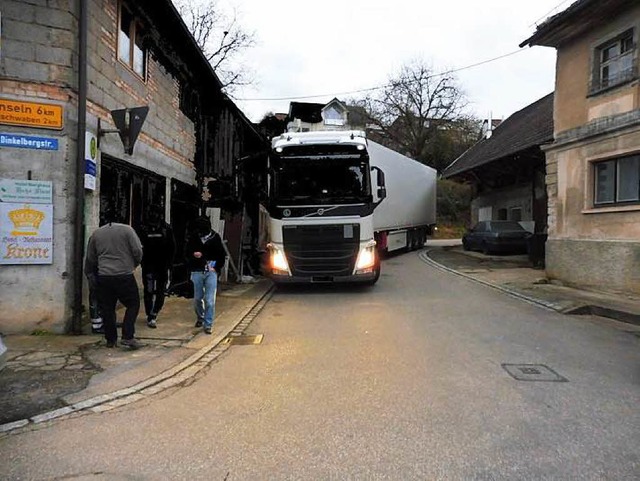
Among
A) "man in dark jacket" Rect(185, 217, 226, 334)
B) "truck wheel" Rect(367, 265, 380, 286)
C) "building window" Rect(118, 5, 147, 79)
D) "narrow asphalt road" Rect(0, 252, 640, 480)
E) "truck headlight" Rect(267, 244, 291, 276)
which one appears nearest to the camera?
"narrow asphalt road" Rect(0, 252, 640, 480)

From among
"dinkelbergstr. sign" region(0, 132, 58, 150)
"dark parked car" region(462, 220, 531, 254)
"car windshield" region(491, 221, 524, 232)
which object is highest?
"dinkelbergstr. sign" region(0, 132, 58, 150)

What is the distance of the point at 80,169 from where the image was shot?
727 centimetres

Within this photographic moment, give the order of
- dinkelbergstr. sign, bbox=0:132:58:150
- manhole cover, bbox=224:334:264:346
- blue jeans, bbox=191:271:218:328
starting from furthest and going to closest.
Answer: blue jeans, bbox=191:271:218:328 → manhole cover, bbox=224:334:264:346 → dinkelbergstr. sign, bbox=0:132:58:150

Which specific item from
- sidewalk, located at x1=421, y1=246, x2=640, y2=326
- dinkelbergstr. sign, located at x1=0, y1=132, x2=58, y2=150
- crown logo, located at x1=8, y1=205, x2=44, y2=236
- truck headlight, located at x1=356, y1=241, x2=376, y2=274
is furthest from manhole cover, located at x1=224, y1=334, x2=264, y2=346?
sidewalk, located at x1=421, y1=246, x2=640, y2=326

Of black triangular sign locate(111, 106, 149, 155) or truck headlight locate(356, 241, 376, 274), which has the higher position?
black triangular sign locate(111, 106, 149, 155)

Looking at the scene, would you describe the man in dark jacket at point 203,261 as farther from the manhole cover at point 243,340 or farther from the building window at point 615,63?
the building window at point 615,63

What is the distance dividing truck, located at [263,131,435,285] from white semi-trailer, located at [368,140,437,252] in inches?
158

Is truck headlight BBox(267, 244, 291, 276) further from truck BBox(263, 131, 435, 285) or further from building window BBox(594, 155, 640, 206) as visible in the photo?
building window BBox(594, 155, 640, 206)

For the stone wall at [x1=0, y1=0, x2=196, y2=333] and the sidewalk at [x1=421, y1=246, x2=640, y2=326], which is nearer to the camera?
the stone wall at [x1=0, y1=0, x2=196, y2=333]

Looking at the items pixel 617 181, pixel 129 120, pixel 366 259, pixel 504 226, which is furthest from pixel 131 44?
pixel 504 226

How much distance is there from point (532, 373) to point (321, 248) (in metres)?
6.57

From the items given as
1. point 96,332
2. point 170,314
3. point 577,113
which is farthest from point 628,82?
point 96,332

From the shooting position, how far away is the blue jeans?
315 inches

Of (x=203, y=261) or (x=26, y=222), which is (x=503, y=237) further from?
(x=26, y=222)
